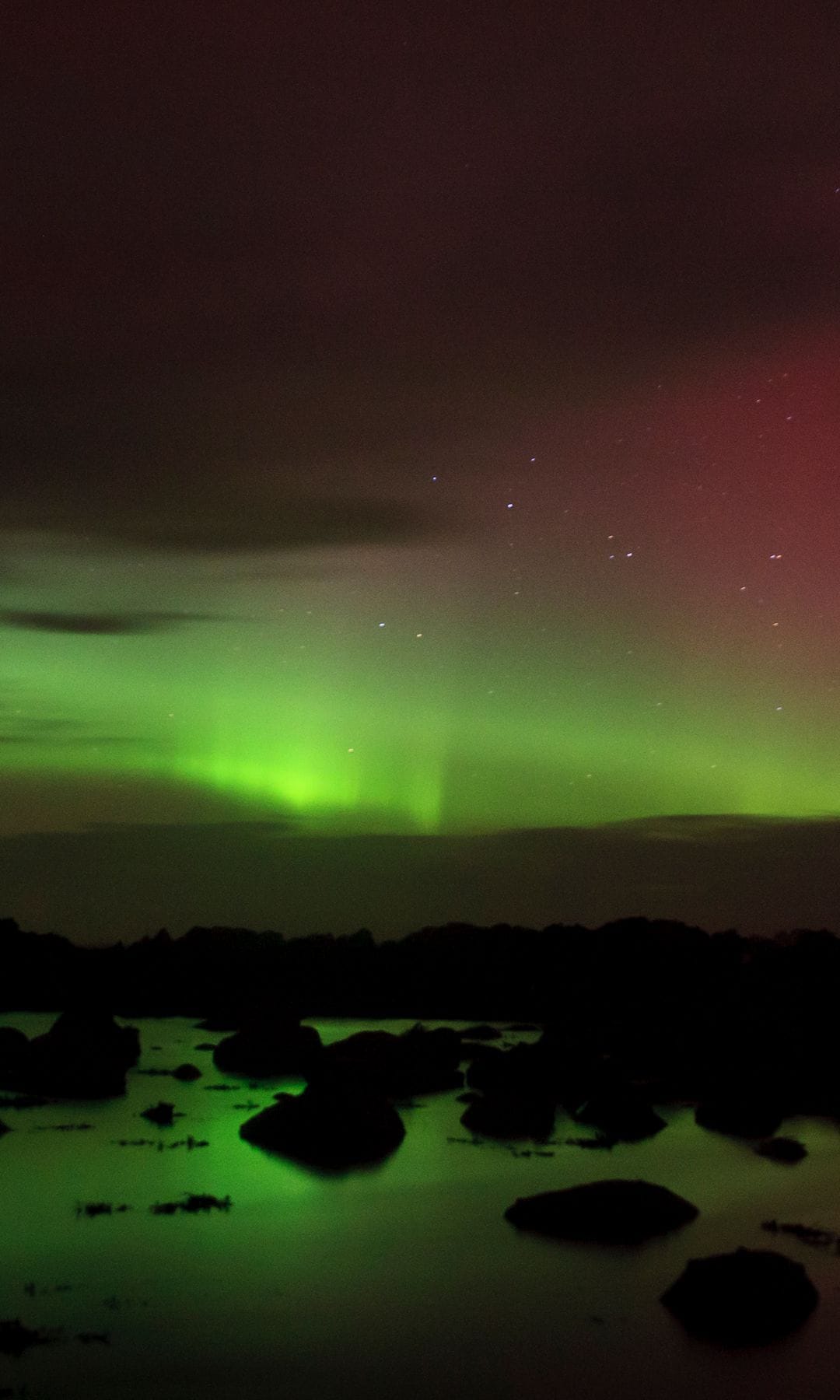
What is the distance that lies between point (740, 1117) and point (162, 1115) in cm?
1362

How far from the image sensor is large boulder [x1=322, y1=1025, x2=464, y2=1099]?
37.1m

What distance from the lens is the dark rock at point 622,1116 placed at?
32.2 metres

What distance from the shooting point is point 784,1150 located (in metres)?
29.9

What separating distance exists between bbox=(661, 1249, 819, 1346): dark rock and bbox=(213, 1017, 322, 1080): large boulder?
24.8 meters

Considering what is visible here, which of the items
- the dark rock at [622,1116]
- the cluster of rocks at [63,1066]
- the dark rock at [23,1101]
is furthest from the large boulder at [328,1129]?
the cluster of rocks at [63,1066]

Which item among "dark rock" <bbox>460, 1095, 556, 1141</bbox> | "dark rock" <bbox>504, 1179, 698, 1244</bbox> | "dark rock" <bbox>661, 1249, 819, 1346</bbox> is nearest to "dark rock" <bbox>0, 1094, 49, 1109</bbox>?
"dark rock" <bbox>460, 1095, 556, 1141</bbox>

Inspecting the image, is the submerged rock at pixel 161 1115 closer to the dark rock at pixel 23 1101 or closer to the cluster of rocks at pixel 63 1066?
the dark rock at pixel 23 1101

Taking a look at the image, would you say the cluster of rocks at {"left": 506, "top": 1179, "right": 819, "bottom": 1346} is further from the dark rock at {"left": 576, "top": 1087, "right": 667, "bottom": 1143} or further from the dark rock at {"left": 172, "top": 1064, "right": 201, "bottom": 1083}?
the dark rock at {"left": 172, "top": 1064, "right": 201, "bottom": 1083}

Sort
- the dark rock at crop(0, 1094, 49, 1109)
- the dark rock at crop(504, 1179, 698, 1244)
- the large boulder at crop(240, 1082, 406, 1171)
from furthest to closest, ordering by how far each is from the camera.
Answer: the dark rock at crop(0, 1094, 49, 1109) < the large boulder at crop(240, 1082, 406, 1171) < the dark rock at crop(504, 1179, 698, 1244)

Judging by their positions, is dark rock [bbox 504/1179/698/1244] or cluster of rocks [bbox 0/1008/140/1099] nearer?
dark rock [bbox 504/1179/698/1244]

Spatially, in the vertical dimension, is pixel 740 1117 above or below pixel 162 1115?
above

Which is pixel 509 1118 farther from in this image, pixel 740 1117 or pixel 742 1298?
pixel 742 1298

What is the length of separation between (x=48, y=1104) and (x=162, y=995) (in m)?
55.1

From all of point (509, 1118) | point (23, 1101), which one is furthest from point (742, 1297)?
point (23, 1101)
